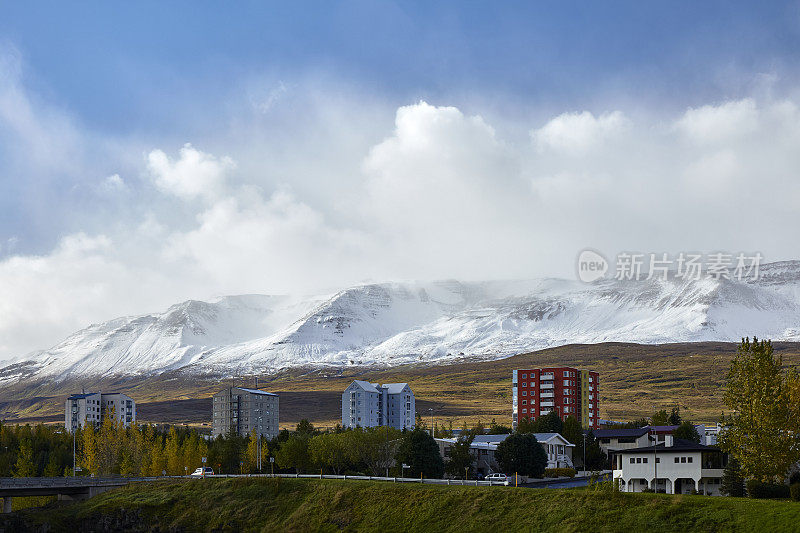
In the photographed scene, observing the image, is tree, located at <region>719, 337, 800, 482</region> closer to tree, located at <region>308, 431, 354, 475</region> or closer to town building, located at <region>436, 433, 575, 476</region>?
town building, located at <region>436, 433, 575, 476</region>

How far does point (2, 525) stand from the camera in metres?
83.0

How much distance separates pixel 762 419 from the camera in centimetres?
6400

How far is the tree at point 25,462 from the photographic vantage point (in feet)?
362

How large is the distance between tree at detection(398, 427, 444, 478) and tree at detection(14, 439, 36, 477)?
5296 centimetres

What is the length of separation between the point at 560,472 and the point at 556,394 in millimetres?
76569

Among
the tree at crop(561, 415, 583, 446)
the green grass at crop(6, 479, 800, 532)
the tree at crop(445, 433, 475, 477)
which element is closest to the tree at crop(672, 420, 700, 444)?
the tree at crop(561, 415, 583, 446)

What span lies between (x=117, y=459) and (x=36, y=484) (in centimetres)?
2900

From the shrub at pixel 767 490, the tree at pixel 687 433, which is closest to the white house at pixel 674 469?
the shrub at pixel 767 490

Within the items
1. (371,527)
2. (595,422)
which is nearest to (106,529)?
(371,527)

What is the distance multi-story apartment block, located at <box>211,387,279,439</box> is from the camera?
Answer: 17588 cm

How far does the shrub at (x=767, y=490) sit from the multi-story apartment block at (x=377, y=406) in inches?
4935

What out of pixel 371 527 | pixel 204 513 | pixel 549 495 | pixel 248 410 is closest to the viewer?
pixel 549 495

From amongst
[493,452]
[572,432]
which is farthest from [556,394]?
[493,452]

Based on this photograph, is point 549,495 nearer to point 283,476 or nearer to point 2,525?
point 283,476
